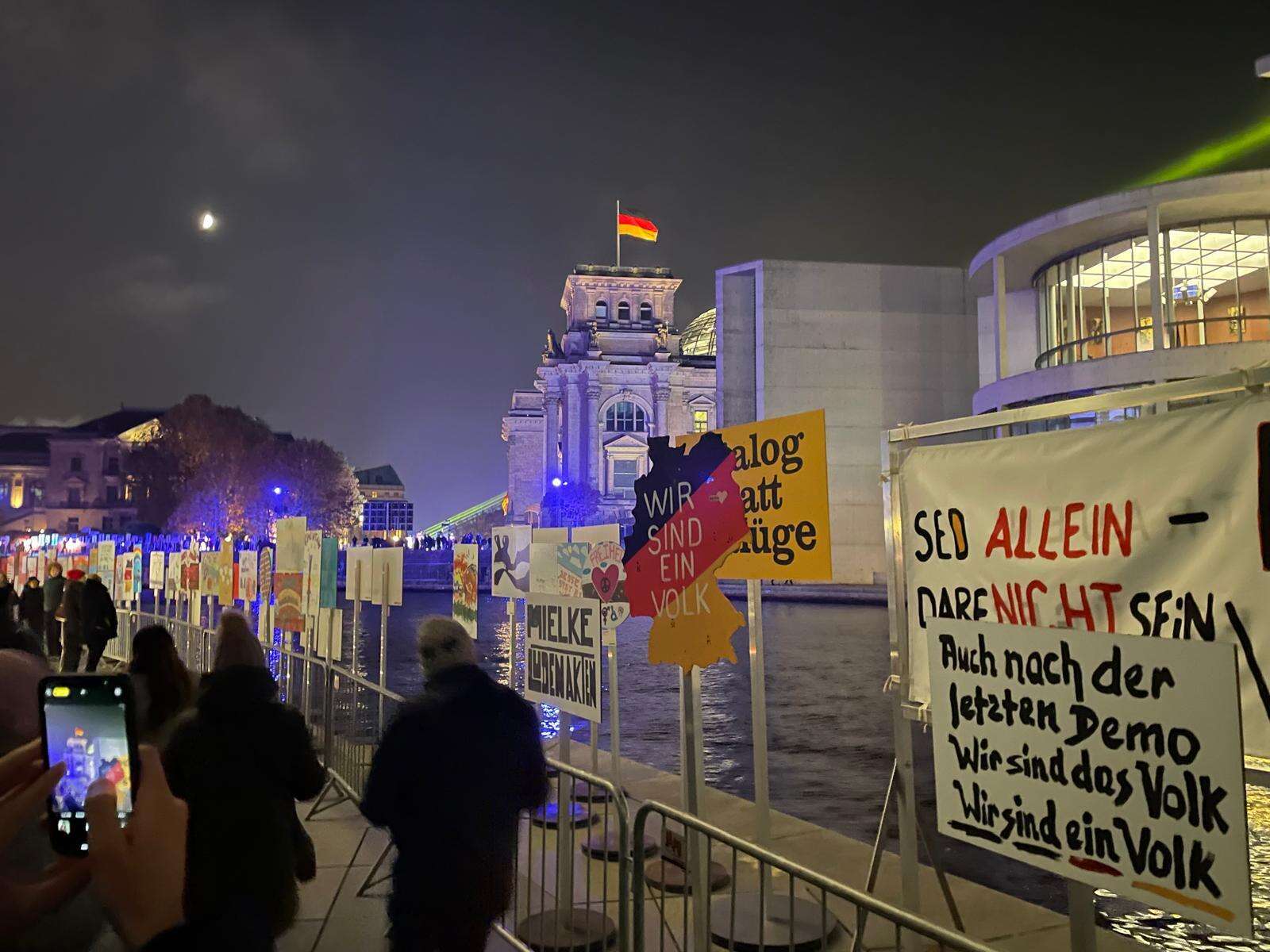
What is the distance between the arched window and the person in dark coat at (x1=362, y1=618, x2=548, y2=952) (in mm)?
84035

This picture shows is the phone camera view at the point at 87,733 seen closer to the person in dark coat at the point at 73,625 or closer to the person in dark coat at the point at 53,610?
the person in dark coat at the point at 73,625

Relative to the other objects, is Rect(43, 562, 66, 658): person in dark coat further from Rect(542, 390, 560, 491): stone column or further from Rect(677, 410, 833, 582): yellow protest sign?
Rect(542, 390, 560, 491): stone column

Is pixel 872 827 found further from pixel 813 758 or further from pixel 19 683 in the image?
pixel 19 683

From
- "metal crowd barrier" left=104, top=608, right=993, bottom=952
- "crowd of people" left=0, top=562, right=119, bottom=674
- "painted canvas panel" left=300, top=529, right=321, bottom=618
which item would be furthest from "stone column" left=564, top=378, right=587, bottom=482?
"metal crowd barrier" left=104, top=608, right=993, bottom=952

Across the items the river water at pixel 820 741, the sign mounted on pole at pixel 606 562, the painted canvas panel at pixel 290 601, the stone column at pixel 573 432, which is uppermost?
the stone column at pixel 573 432

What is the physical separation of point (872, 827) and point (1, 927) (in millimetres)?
7572

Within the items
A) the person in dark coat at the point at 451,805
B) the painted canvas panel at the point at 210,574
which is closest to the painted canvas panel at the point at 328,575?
the painted canvas panel at the point at 210,574

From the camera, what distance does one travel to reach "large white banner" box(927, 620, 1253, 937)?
264cm

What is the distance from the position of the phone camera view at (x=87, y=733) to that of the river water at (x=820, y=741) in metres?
4.07

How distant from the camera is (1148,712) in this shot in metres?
2.85

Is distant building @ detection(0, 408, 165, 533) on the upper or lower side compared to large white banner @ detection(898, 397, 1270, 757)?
upper

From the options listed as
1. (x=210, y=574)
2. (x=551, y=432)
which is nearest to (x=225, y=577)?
(x=210, y=574)

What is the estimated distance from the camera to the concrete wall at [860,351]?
165ft

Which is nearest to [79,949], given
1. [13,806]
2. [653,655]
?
[13,806]
